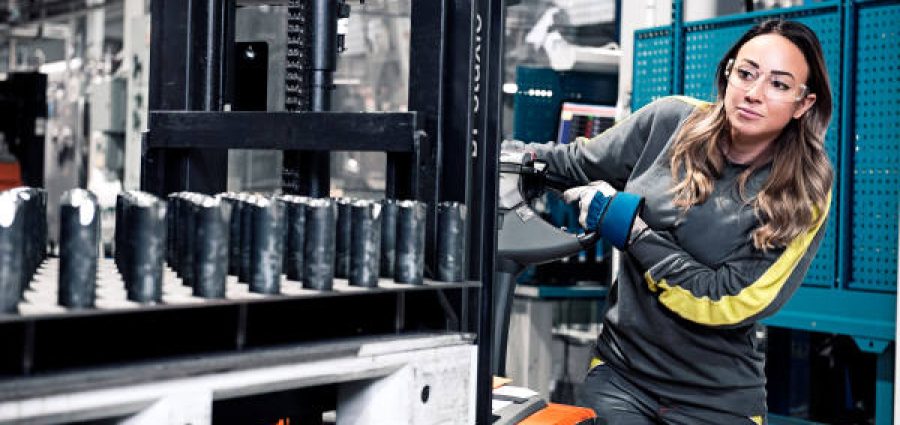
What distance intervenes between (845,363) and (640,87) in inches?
71.6

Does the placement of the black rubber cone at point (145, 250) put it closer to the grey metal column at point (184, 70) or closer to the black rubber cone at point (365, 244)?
the black rubber cone at point (365, 244)

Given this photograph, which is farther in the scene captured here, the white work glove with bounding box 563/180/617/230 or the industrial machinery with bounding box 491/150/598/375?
the industrial machinery with bounding box 491/150/598/375

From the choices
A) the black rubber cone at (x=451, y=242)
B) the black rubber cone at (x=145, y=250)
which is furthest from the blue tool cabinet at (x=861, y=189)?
the black rubber cone at (x=145, y=250)

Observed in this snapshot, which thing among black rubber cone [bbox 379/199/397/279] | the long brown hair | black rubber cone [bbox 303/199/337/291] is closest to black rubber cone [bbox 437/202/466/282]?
black rubber cone [bbox 379/199/397/279]

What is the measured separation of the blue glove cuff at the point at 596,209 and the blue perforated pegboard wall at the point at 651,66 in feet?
9.93

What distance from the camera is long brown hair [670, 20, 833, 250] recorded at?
9.91ft

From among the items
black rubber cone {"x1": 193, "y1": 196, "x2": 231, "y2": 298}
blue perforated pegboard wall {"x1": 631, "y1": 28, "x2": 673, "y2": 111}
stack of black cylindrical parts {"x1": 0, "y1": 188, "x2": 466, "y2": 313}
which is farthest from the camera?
blue perforated pegboard wall {"x1": 631, "y1": 28, "x2": 673, "y2": 111}

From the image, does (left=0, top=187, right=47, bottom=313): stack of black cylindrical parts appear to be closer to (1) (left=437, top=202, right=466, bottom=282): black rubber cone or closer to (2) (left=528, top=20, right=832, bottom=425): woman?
(1) (left=437, top=202, right=466, bottom=282): black rubber cone

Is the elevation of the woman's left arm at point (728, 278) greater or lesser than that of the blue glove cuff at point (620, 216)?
lesser

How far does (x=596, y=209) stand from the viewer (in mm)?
2998

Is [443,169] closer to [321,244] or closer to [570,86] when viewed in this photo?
[321,244]

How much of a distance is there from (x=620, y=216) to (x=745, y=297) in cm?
41

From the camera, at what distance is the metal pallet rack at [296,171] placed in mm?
1748

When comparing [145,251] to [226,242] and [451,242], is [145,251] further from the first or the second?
[451,242]
